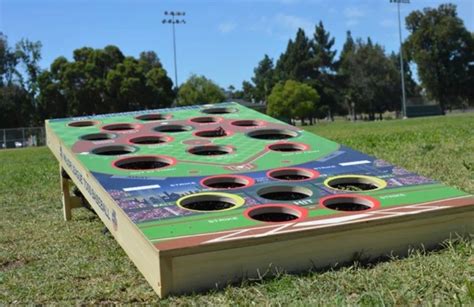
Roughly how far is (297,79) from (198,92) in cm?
1791

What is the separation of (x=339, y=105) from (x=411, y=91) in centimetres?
2260

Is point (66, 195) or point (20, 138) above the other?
point (66, 195)

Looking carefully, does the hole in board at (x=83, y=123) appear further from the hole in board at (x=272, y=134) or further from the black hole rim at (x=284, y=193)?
the black hole rim at (x=284, y=193)

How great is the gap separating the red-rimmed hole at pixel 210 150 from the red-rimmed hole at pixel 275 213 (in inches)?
70.9

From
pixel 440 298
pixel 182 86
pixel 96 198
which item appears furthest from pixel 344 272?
pixel 182 86

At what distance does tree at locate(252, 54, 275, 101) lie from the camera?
9324cm

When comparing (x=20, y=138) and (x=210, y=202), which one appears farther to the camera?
(x=20, y=138)

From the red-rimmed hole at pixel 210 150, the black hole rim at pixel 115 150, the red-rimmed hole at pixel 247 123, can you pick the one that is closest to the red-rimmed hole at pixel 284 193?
the red-rimmed hole at pixel 210 150

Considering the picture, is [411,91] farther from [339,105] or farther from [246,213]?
[246,213]

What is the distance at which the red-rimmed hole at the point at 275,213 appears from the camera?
414 centimetres

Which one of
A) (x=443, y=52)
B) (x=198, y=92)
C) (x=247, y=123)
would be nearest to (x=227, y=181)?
(x=247, y=123)

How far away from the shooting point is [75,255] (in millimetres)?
4977

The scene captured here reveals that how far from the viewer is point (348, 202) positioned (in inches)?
177

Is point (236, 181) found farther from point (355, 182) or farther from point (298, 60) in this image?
point (298, 60)
